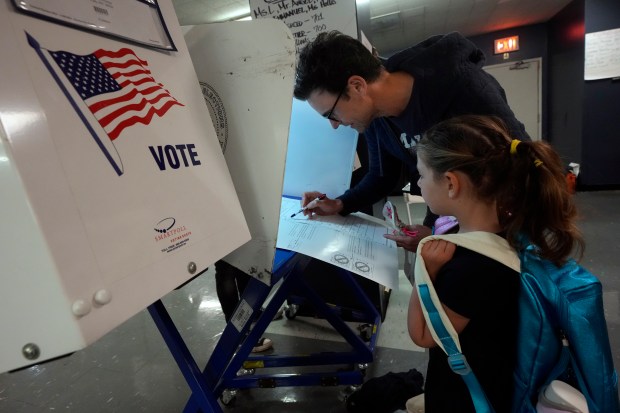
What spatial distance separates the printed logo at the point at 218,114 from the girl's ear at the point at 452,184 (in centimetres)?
47

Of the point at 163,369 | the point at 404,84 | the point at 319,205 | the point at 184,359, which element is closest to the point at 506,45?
the point at 404,84

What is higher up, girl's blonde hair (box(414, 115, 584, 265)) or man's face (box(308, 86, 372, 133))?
man's face (box(308, 86, 372, 133))

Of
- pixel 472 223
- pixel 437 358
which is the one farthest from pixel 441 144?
pixel 437 358

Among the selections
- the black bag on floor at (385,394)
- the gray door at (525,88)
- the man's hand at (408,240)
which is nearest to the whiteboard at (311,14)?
the man's hand at (408,240)

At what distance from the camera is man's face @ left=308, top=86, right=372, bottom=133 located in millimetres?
997

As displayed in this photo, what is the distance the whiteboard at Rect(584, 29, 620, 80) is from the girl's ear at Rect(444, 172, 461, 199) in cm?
481

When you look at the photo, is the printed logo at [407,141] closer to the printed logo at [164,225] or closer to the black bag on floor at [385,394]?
the printed logo at [164,225]

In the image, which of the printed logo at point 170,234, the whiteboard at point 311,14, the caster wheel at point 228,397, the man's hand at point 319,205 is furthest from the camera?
the whiteboard at point 311,14

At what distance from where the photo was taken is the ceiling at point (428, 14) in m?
4.34

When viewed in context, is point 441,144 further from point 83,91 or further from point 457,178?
point 83,91

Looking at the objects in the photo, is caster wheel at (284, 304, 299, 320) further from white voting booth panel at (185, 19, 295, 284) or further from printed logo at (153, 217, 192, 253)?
printed logo at (153, 217, 192, 253)

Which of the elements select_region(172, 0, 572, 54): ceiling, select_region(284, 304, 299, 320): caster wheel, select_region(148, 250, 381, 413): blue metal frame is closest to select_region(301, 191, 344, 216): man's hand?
select_region(148, 250, 381, 413): blue metal frame

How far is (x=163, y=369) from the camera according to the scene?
1716 mm

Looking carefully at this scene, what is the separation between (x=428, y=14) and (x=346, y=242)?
5240 millimetres
